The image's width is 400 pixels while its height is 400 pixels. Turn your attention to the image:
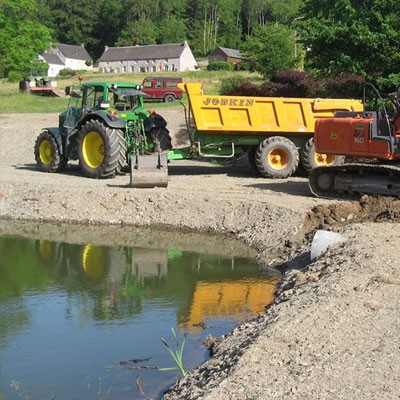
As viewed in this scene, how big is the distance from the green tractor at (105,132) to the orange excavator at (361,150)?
394 cm

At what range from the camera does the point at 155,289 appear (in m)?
9.96

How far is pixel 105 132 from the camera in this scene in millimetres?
16047

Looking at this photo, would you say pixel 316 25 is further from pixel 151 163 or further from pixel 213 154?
pixel 151 163

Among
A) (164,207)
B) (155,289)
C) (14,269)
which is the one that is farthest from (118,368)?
(164,207)

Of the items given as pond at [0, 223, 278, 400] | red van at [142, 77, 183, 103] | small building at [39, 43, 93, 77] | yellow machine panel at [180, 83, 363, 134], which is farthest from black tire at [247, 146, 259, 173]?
small building at [39, 43, 93, 77]

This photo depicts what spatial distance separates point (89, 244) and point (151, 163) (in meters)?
2.95

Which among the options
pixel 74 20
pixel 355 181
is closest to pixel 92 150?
pixel 355 181

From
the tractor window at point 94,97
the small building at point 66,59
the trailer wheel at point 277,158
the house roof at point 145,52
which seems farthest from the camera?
the small building at point 66,59

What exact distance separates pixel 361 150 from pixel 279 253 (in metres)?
3.24

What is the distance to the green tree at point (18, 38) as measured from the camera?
49219 mm

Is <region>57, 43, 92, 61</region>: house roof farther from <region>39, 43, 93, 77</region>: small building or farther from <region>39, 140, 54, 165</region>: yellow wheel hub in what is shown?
<region>39, 140, 54, 165</region>: yellow wheel hub

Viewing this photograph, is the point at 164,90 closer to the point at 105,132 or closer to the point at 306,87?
the point at 306,87

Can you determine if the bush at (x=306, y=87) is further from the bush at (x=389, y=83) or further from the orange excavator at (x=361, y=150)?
the orange excavator at (x=361, y=150)

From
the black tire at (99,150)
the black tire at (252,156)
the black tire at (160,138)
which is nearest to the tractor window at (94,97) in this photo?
the black tire at (99,150)
